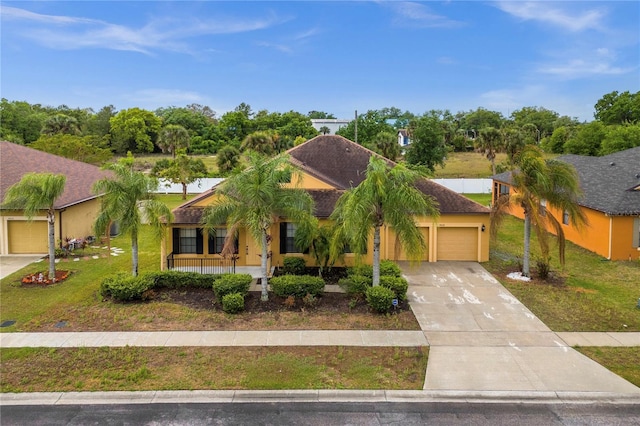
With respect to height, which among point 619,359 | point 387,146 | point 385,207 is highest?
point 387,146

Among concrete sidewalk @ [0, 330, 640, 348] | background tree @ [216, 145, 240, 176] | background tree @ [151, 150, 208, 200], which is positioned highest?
background tree @ [216, 145, 240, 176]

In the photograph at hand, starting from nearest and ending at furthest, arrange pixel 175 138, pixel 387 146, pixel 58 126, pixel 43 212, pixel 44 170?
pixel 43 212 < pixel 44 170 < pixel 387 146 < pixel 175 138 < pixel 58 126

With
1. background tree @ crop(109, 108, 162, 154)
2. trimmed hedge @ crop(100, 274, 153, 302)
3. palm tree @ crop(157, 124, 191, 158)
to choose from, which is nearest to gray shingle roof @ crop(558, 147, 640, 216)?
trimmed hedge @ crop(100, 274, 153, 302)

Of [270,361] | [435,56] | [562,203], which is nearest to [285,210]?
[270,361]

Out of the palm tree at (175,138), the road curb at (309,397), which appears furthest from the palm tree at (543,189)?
the palm tree at (175,138)

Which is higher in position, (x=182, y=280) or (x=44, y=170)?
(x=44, y=170)

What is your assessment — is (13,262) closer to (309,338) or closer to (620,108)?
(309,338)

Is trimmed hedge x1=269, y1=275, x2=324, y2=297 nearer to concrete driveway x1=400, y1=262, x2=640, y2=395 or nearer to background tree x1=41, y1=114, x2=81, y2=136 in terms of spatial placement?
concrete driveway x1=400, y1=262, x2=640, y2=395

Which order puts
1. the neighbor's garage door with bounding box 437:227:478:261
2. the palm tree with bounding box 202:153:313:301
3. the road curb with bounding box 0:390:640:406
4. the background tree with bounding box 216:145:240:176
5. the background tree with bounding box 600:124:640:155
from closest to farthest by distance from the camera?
the road curb with bounding box 0:390:640:406 < the palm tree with bounding box 202:153:313:301 < the neighbor's garage door with bounding box 437:227:478:261 < the background tree with bounding box 600:124:640:155 < the background tree with bounding box 216:145:240:176

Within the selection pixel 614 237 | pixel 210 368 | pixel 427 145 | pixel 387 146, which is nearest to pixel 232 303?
pixel 210 368
